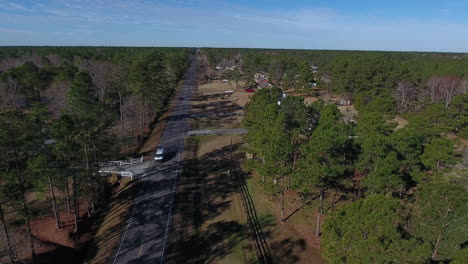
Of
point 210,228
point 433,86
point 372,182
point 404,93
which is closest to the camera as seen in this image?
point 372,182

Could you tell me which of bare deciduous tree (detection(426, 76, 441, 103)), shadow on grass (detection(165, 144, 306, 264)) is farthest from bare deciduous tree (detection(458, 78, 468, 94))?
shadow on grass (detection(165, 144, 306, 264))

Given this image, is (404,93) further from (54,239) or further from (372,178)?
(54,239)

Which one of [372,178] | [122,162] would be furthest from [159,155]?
[372,178]

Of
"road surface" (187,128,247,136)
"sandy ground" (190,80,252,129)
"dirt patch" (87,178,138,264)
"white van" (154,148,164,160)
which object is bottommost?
"dirt patch" (87,178,138,264)

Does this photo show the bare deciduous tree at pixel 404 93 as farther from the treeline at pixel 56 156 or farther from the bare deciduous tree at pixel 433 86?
the treeline at pixel 56 156

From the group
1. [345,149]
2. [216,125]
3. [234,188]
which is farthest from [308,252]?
[216,125]

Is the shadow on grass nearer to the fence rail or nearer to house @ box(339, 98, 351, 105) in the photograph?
the fence rail
